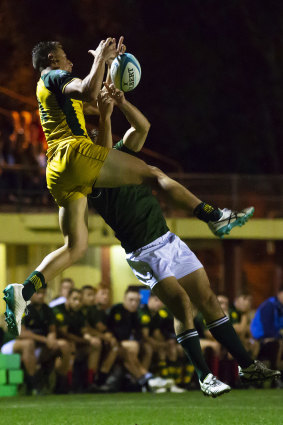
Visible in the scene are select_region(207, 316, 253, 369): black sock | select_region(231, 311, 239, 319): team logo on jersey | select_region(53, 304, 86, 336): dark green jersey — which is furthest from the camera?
select_region(231, 311, 239, 319): team logo on jersey

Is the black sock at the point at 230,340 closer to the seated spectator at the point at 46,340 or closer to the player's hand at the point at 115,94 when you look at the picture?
the player's hand at the point at 115,94

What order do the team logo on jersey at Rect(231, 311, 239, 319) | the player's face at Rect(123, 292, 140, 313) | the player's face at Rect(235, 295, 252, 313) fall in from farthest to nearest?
the player's face at Rect(235, 295, 252, 313), the team logo on jersey at Rect(231, 311, 239, 319), the player's face at Rect(123, 292, 140, 313)

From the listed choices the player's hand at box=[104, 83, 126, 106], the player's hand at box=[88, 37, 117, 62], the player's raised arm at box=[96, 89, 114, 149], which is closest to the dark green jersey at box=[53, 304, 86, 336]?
the player's raised arm at box=[96, 89, 114, 149]

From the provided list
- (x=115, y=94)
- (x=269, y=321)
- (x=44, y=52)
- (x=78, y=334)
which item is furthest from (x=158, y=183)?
(x=269, y=321)

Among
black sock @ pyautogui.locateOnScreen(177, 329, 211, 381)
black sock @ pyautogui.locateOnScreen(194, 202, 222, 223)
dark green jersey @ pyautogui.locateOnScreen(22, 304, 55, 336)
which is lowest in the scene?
black sock @ pyautogui.locateOnScreen(177, 329, 211, 381)

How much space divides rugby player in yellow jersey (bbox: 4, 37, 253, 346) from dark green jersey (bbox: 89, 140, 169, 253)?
302 millimetres

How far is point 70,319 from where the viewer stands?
14.9m

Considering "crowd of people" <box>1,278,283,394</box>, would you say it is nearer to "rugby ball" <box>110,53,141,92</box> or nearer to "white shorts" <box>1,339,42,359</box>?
"white shorts" <box>1,339,42,359</box>

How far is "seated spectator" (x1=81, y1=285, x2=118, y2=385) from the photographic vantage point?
1453 cm

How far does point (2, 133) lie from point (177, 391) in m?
9.90

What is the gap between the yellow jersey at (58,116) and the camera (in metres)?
8.49

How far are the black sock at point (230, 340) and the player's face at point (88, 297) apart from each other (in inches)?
252

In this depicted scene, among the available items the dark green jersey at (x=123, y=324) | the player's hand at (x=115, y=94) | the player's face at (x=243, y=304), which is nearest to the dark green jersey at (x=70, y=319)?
the dark green jersey at (x=123, y=324)

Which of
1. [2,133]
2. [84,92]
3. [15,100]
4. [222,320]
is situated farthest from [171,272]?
[15,100]
